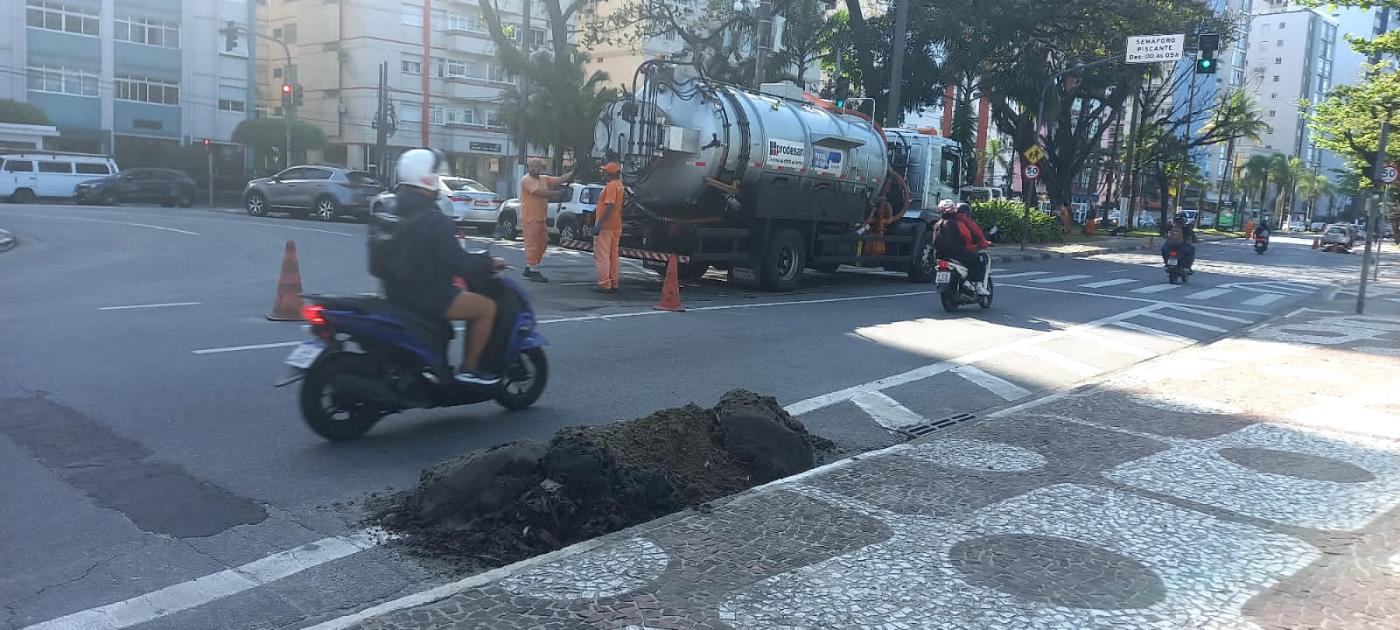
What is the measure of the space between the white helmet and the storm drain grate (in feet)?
12.2

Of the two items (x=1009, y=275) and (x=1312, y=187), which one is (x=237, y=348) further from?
(x=1312, y=187)

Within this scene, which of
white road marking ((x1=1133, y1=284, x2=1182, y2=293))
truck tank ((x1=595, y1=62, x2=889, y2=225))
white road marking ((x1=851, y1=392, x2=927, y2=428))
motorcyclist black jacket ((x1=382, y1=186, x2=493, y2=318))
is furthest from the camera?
white road marking ((x1=1133, y1=284, x2=1182, y2=293))

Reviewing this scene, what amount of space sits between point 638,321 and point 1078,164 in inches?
1580

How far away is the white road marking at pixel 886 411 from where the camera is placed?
25.3ft

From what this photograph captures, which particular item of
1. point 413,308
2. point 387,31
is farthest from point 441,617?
point 387,31

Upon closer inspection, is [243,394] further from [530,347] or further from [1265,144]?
[1265,144]

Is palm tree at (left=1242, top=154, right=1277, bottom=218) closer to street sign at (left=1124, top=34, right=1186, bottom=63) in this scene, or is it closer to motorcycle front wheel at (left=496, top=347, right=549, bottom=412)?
street sign at (left=1124, top=34, right=1186, bottom=63)

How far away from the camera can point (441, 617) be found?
374 centimetres

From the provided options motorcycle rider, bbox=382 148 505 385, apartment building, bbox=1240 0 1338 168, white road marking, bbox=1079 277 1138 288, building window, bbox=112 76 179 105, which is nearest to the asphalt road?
motorcycle rider, bbox=382 148 505 385

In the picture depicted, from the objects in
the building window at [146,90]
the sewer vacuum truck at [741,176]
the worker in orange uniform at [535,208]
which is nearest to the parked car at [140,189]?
the building window at [146,90]

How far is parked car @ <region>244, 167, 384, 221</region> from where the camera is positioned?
30.3 metres

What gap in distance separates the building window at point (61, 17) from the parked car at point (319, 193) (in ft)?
76.1

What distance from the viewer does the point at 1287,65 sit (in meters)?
136

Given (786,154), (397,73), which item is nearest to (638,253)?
(786,154)
